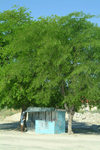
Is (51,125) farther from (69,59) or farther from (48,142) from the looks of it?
Answer: (48,142)

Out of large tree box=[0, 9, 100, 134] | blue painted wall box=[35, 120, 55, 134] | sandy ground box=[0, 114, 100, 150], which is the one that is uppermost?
large tree box=[0, 9, 100, 134]

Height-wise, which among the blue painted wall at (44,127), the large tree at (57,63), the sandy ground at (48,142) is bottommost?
the sandy ground at (48,142)

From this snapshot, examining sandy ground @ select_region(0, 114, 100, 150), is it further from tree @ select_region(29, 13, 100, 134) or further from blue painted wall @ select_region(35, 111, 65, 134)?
tree @ select_region(29, 13, 100, 134)

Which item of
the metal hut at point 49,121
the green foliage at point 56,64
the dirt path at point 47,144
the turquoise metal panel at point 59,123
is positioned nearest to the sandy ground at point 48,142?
the dirt path at point 47,144

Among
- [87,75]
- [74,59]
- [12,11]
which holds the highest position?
[12,11]

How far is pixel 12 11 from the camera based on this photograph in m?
32.4

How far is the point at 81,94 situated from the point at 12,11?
13.6 meters

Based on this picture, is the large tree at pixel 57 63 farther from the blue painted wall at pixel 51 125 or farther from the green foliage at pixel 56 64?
the blue painted wall at pixel 51 125

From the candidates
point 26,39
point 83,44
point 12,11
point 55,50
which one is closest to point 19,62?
point 26,39

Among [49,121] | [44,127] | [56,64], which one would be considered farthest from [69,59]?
[44,127]

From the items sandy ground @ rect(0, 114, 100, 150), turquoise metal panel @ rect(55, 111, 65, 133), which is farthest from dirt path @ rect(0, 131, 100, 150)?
turquoise metal panel @ rect(55, 111, 65, 133)

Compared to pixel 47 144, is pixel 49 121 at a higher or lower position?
higher

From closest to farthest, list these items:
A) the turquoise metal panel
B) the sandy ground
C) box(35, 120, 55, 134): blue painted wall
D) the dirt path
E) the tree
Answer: the dirt path < the sandy ground < the tree < box(35, 120, 55, 134): blue painted wall < the turquoise metal panel

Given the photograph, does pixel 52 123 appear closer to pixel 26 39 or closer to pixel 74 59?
pixel 74 59
